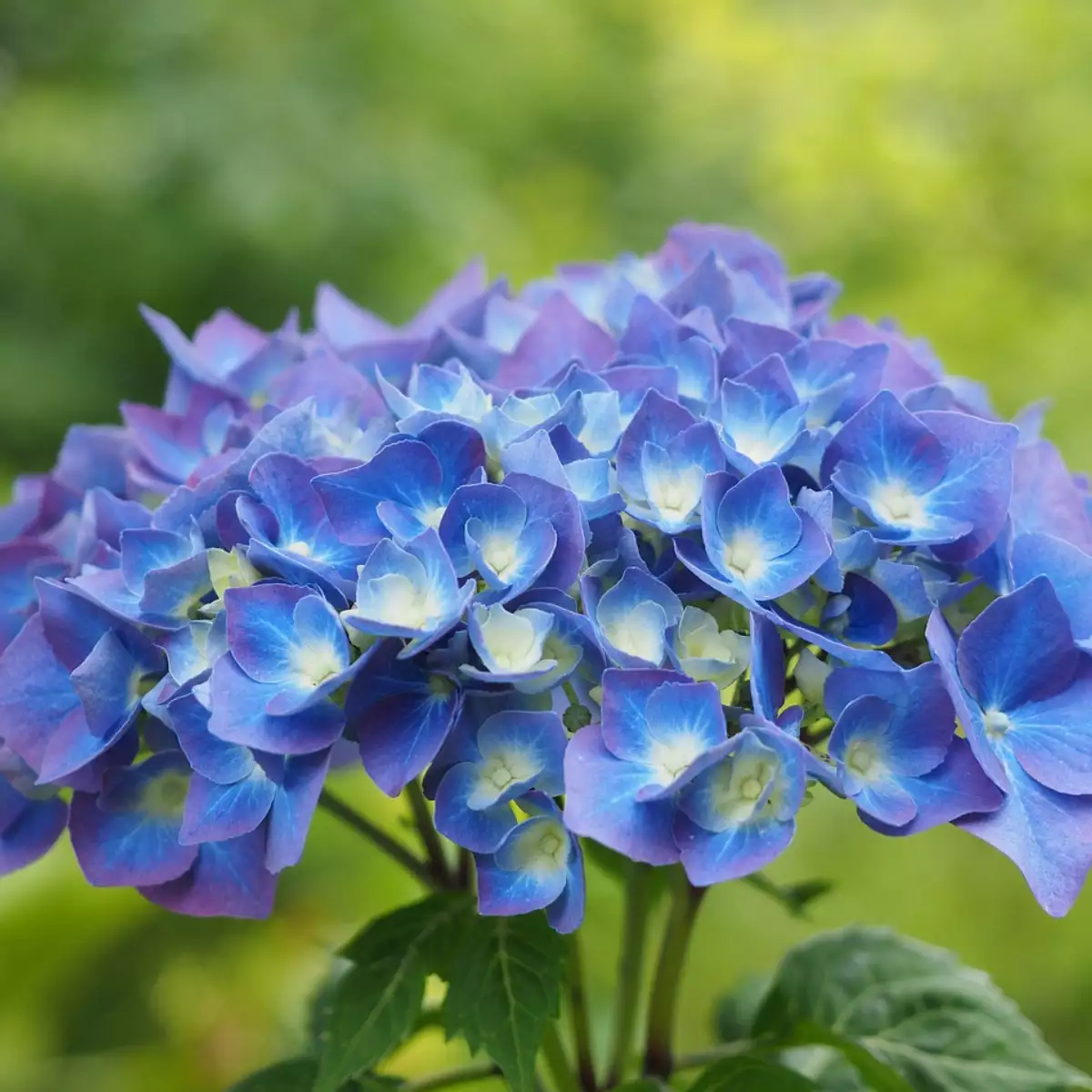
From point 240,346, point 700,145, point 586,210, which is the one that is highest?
point 240,346

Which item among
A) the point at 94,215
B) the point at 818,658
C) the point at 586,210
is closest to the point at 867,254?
the point at 586,210

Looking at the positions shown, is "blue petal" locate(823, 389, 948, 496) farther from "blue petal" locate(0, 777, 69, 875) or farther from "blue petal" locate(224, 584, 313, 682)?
"blue petal" locate(0, 777, 69, 875)

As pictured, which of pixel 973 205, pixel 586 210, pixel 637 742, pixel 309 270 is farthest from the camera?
pixel 586 210

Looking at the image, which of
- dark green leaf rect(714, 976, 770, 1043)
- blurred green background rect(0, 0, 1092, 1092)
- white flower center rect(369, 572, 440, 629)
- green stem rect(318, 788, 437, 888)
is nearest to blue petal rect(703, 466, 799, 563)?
white flower center rect(369, 572, 440, 629)

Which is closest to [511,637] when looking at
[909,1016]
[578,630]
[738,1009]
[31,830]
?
[578,630]

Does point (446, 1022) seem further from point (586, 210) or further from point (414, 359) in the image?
point (586, 210)
